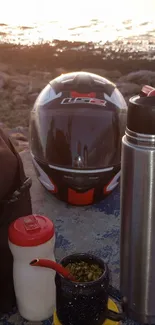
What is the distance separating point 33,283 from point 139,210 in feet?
1.43

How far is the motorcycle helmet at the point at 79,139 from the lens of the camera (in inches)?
93.0

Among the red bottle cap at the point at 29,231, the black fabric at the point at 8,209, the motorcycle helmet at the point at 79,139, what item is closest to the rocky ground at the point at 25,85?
the motorcycle helmet at the point at 79,139

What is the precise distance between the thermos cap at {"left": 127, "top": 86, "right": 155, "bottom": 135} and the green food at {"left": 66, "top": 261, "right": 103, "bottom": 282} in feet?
1.47

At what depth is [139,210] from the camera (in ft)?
5.10

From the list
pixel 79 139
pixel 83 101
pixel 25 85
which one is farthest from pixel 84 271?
pixel 25 85

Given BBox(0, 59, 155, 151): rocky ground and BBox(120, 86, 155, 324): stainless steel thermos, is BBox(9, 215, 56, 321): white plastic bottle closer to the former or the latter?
BBox(120, 86, 155, 324): stainless steel thermos

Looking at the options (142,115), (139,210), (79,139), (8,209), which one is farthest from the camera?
(79,139)

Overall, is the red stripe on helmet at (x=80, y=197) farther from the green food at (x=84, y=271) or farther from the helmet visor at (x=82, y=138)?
the green food at (x=84, y=271)

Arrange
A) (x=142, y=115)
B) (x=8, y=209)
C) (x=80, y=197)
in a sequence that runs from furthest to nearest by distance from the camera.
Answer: (x=80, y=197) < (x=8, y=209) < (x=142, y=115)

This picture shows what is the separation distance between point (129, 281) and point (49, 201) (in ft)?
3.41

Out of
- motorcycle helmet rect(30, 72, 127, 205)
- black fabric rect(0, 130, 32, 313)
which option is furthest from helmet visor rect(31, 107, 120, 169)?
black fabric rect(0, 130, 32, 313)

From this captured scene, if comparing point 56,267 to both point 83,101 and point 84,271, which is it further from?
point 83,101

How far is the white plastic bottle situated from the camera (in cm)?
159

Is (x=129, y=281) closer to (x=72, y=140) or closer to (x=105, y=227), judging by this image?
(x=105, y=227)
